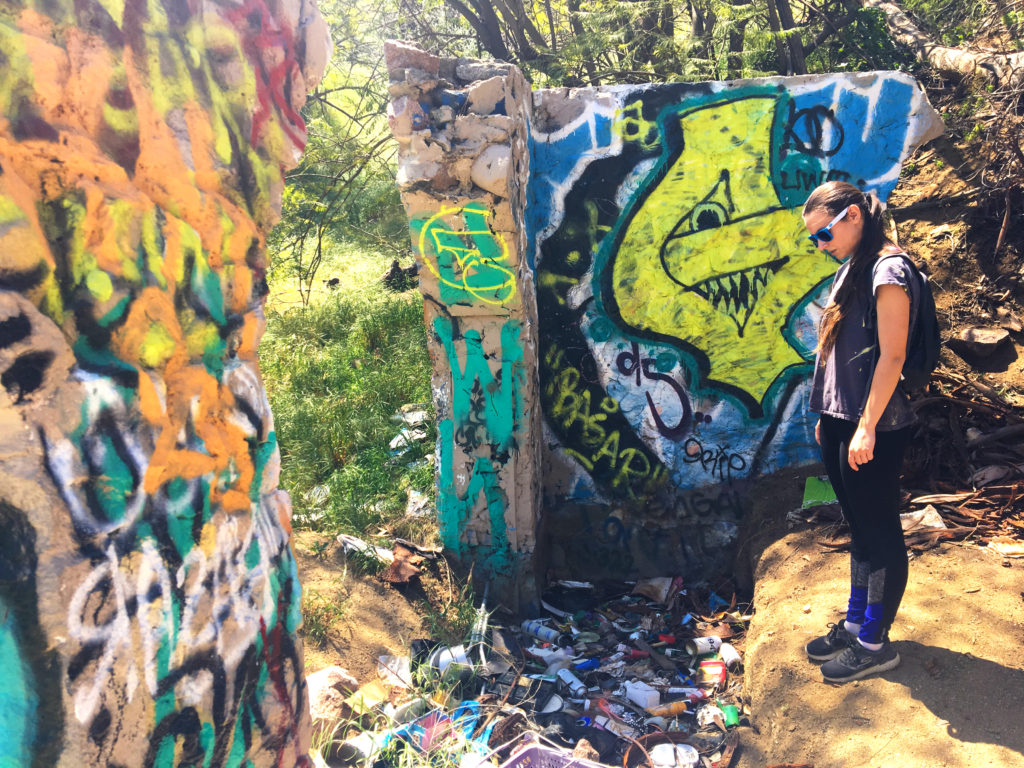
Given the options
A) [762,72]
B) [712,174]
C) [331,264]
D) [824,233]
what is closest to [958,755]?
[824,233]

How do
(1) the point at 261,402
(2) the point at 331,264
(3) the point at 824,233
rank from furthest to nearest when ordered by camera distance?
(2) the point at 331,264, (3) the point at 824,233, (1) the point at 261,402

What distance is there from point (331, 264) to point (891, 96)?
24.4 feet

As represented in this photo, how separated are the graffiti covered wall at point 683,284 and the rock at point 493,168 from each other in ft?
2.29

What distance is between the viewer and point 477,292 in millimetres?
3664

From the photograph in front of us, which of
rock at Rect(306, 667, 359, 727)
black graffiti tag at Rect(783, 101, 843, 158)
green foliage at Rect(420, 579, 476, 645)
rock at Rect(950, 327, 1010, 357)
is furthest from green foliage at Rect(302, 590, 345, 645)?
rock at Rect(950, 327, 1010, 357)

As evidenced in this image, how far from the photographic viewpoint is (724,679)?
3.58m

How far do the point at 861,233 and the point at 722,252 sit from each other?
144cm

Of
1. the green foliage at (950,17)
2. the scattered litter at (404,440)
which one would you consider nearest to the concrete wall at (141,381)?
the scattered litter at (404,440)

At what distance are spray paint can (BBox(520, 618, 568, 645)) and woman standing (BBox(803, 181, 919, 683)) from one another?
1.47 metres

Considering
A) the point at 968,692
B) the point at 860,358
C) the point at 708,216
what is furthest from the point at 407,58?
the point at 968,692

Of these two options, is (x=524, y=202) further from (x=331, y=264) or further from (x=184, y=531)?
(x=331, y=264)

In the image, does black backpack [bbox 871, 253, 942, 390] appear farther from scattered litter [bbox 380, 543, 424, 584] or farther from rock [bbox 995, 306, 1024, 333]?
rock [bbox 995, 306, 1024, 333]

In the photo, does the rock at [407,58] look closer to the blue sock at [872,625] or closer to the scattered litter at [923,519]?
the blue sock at [872,625]

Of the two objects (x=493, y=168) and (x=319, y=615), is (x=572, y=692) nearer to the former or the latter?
(x=319, y=615)
